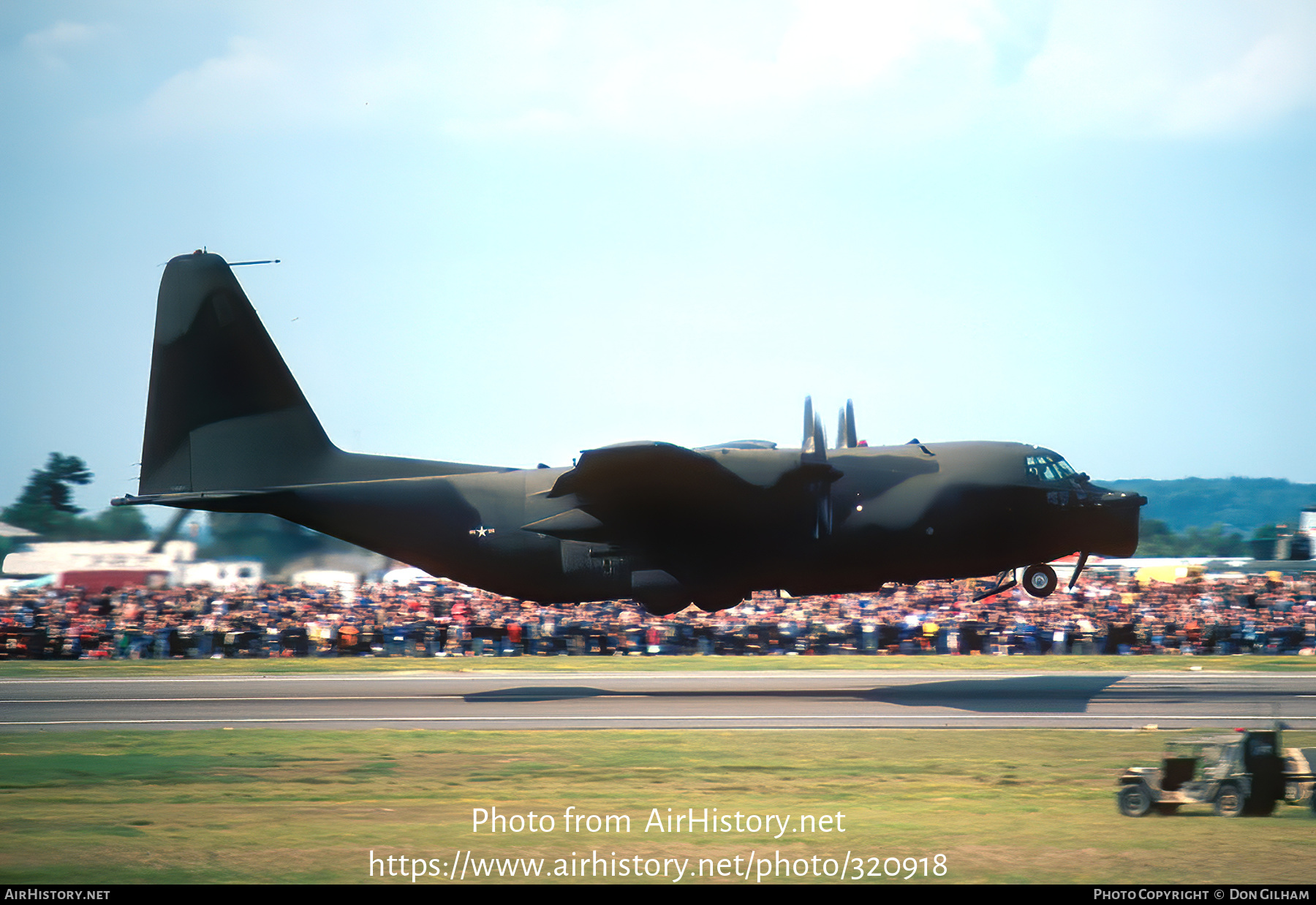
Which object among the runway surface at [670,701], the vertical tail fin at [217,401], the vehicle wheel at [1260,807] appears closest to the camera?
the vehicle wheel at [1260,807]

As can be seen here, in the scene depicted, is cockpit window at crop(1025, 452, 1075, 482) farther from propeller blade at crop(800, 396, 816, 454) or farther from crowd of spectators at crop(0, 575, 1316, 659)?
crowd of spectators at crop(0, 575, 1316, 659)

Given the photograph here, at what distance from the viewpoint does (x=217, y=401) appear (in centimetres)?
2833

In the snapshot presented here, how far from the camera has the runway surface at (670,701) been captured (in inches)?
866

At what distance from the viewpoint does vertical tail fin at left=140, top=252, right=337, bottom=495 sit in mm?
28094

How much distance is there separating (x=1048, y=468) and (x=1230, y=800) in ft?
43.9

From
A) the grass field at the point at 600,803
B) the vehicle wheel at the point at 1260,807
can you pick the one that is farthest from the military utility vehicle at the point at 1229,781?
the grass field at the point at 600,803

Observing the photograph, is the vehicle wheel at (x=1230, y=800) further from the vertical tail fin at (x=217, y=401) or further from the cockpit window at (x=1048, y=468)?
the vertical tail fin at (x=217, y=401)


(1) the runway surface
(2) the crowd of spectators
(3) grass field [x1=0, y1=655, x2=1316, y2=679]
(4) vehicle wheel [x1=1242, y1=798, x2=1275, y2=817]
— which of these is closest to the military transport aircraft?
(1) the runway surface

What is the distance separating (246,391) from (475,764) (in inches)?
585

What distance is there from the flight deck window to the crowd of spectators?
12698 millimetres

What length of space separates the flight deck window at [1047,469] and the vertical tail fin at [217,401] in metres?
17.2

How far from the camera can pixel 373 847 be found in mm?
12188

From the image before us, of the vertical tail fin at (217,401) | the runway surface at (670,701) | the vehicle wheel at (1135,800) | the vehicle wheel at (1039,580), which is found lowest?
the runway surface at (670,701)

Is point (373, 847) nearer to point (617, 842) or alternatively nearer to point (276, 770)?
point (617, 842)
